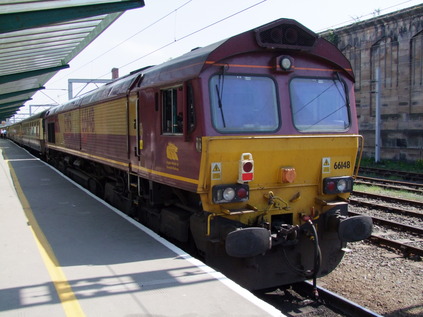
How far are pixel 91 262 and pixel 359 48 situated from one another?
22.7 metres

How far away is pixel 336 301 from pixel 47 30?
11.8 meters

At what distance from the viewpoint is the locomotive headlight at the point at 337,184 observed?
5855mm

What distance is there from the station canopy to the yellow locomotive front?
5908mm

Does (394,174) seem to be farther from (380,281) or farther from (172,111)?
(172,111)

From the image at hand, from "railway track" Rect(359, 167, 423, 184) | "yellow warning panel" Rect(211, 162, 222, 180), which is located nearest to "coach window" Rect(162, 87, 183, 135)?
"yellow warning panel" Rect(211, 162, 222, 180)

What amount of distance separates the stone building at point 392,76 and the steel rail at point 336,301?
17.6m

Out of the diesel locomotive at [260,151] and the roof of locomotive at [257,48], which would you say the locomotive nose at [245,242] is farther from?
the roof of locomotive at [257,48]

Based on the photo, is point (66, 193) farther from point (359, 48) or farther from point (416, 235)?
point (359, 48)

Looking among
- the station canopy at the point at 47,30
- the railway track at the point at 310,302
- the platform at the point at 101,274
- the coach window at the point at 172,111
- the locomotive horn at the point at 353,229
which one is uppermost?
the station canopy at the point at 47,30

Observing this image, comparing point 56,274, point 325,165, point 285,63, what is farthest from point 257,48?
point 56,274

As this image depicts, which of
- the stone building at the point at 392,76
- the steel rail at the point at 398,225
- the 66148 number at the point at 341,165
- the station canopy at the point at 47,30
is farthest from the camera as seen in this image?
the stone building at the point at 392,76

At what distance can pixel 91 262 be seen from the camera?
5.50 meters

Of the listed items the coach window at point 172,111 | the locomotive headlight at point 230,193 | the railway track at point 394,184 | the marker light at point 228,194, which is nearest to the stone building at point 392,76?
the railway track at point 394,184

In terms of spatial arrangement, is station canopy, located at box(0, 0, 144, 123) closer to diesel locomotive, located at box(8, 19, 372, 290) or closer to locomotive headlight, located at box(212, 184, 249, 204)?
diesel locomotive, located at box(8, 19, 372, 290)
